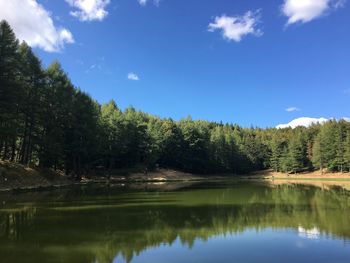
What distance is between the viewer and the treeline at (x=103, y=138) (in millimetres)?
Answer: 46375

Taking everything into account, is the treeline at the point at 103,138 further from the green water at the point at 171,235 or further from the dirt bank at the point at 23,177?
the green water at the point at 171,235

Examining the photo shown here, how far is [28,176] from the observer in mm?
44906

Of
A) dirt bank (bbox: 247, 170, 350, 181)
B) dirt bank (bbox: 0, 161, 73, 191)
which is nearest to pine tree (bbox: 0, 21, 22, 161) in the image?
dirt bank (bbox: 0, 161, 73, 191)

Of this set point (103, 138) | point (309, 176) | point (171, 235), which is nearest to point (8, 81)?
point (171, 235)

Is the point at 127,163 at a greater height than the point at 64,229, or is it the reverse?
the point at 127,163

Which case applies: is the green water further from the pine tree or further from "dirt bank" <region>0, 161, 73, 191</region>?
the pine tree

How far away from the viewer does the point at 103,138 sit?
74.4m

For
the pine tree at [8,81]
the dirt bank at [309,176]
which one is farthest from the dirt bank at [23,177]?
the dirt bank at [309,176]

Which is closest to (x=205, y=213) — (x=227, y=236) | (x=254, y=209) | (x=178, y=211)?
(x=178, y=211)

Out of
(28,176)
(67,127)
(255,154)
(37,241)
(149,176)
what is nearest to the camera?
(37,241)

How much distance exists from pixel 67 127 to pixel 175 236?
164 ft

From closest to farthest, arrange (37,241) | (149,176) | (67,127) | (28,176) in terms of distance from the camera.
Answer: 1. (37,241)
2. (28,176)
3. (67,127)
4. (149,176)

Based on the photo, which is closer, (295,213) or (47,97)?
(295,213)

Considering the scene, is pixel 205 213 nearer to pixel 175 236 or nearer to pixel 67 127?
pixel 175 236
